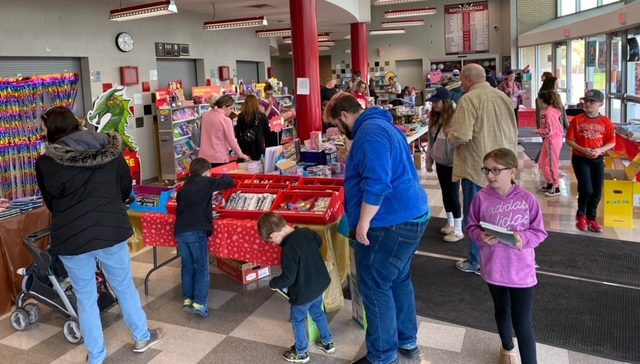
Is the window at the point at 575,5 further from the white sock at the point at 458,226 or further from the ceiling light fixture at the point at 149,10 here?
the ceiling light fixture at the point at 149,10

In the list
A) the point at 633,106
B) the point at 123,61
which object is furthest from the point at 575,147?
the point at 123,61

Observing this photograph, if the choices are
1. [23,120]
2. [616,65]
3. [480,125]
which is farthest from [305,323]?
[616,65]

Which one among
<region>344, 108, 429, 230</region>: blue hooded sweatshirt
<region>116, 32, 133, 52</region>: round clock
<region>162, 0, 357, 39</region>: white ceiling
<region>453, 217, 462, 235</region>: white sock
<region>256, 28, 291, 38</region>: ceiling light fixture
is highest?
<region>162, 0, 357, 39</region>: white ceiling

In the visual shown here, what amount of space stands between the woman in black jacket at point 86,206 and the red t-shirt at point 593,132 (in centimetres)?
456

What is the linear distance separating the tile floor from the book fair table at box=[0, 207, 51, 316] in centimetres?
24

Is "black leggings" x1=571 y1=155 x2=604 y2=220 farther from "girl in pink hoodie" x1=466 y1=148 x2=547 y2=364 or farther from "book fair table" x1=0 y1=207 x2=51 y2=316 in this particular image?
"book fair table" x1=0 y1=207 x2=51 y2=316

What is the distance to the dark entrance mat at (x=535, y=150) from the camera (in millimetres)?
10359

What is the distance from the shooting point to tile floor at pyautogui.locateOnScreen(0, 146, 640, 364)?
347cm

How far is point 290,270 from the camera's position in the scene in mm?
3197

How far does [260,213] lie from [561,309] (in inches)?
92.3

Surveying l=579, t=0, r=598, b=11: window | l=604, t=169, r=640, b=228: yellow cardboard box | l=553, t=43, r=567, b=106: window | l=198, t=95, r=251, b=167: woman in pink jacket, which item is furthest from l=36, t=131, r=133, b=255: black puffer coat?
l=553, t=43, r=567, b=106: window

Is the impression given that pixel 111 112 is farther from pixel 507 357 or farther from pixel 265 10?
pixel 265 10

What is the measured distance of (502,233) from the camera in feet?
9.00

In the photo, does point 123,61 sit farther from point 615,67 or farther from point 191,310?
point 615,67
